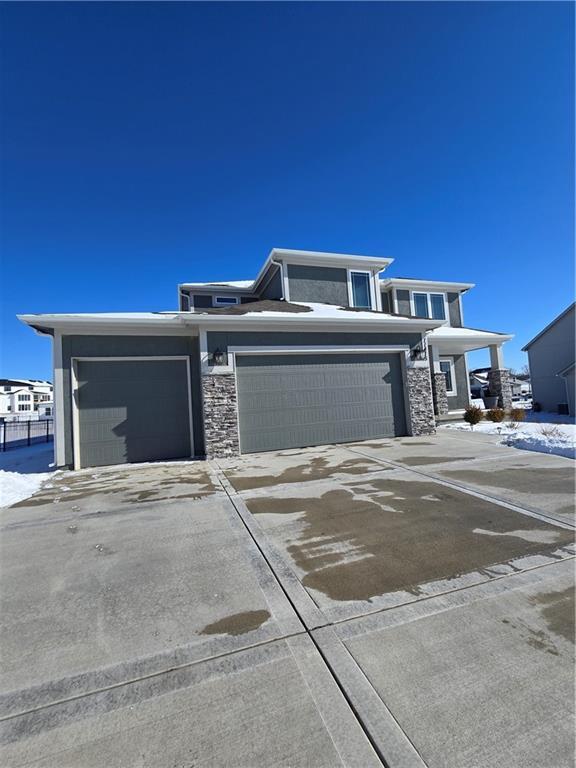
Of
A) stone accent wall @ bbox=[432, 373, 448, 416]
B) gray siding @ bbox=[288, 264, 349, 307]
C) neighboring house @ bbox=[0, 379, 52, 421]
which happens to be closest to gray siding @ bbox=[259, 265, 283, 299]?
gray siding @ bbox=[288, 264, 349, 307]

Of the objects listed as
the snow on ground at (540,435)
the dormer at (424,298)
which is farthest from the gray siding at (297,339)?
the dormer at (424,298)

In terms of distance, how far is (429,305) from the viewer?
667 inches

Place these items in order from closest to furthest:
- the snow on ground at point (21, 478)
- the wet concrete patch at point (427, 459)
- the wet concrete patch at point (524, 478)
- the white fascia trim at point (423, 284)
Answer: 1. the wet concrete patch at point (524, 478)
2. the snow on ground at point (21, 478)
3. the wet concrete patch at point (427, 459)
4. the white fascia trim at point (423, 284)

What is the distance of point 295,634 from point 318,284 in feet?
41.9

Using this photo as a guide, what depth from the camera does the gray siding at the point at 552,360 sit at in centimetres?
1648

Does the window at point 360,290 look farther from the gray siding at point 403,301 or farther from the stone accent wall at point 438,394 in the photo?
the stone accent wall at point 438,394

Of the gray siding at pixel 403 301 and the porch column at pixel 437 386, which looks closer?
the porch column at pixel 437 386

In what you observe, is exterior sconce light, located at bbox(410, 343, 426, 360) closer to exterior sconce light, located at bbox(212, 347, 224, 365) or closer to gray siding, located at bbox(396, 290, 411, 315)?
gray siding, located at bbox(396, 290, 411, 315)

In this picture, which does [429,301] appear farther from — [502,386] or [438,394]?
[502,386]

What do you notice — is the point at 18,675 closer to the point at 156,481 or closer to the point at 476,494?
the point at 156,481

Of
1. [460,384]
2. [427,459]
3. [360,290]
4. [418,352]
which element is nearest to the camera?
[427,459]

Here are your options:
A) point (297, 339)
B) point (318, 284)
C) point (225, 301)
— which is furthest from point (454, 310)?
point (225, 301)

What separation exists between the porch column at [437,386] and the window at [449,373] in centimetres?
152

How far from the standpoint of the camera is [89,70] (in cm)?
738
